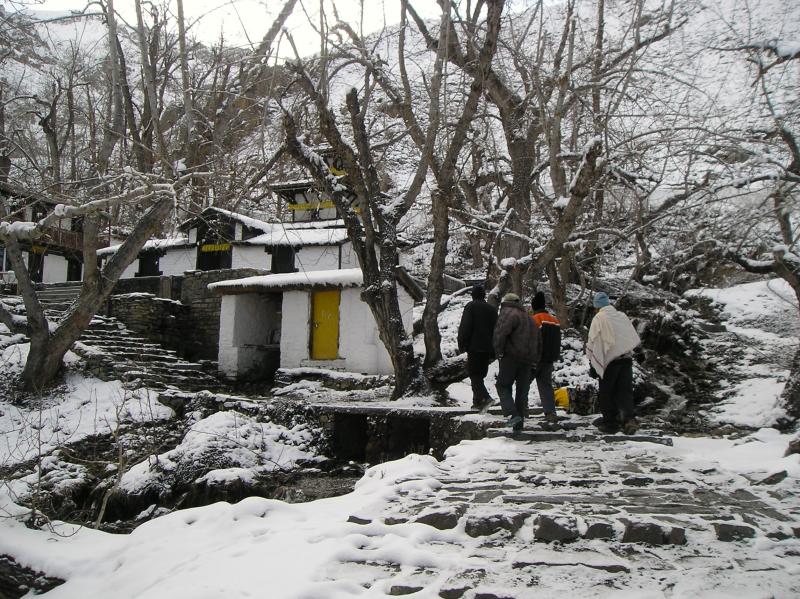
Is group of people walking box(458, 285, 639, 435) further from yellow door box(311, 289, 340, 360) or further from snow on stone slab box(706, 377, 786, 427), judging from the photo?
yellow door box(311, 289, 340, 360)

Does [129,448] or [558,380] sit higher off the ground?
[558,380]

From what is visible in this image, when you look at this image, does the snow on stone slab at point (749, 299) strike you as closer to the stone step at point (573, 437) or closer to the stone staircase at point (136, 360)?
the stone step at point (573, 437)

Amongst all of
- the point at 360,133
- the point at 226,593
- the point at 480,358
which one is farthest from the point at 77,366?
the point at 226,593

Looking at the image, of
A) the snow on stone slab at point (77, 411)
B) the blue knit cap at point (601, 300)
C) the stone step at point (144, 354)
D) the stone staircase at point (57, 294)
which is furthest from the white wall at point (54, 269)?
the blue knit cap at point (601, 300)

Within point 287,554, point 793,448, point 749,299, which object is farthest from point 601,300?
point 749,299

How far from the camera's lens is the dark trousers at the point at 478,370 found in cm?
882

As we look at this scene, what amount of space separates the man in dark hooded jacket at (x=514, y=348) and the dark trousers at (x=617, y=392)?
85 centimetres

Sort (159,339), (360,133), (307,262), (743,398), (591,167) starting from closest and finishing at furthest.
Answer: (591,167) < (360,133) < (743,398) < (159,339) < (307,262)

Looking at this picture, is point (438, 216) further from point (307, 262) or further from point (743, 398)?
point (307, 262)

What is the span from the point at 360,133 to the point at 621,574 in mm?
8530

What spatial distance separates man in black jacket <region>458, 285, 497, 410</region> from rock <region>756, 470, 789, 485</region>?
402cm

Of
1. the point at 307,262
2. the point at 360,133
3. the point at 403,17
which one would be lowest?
the point at 307,262

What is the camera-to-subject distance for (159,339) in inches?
761

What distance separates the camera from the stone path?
3.11 meters
